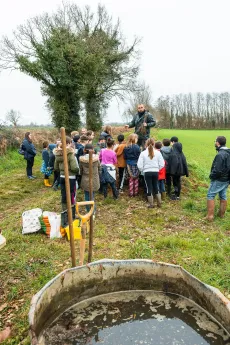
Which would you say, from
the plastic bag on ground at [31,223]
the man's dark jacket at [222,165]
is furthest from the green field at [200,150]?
the plastic bag on ground at [31,223]

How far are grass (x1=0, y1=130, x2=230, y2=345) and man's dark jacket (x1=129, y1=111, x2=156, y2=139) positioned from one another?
207cm

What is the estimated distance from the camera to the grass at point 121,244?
15.3 feet

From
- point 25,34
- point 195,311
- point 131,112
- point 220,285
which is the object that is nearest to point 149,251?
point 220,285

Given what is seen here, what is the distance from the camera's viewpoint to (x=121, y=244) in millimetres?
6145

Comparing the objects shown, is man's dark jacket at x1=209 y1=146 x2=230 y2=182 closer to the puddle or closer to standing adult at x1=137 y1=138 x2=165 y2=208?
standing adult at x1=137 y1=138 x2=165 y2=208

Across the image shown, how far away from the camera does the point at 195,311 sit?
11.9ft

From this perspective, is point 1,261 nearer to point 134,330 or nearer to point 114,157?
point 134,330

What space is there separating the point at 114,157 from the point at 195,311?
535cm

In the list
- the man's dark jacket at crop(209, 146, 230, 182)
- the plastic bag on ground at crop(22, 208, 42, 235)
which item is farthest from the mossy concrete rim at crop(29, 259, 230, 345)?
the man's dark jacket at crop(209, 146, 230, 182)

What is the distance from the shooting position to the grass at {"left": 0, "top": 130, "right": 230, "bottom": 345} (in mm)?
4668

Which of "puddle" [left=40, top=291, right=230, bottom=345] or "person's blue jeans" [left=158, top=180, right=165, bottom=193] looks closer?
"puddle" [left=40, top=291, right=230, bottom=345]

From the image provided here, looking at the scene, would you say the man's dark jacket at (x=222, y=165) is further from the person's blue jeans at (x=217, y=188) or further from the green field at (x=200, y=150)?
the green field at (x=200, y=150)

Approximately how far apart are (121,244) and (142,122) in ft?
14.1

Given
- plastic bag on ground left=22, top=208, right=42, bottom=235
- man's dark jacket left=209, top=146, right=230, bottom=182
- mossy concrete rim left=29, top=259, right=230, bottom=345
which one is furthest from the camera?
man's dark jacket left=209, top=146, right=230, bottom=182
